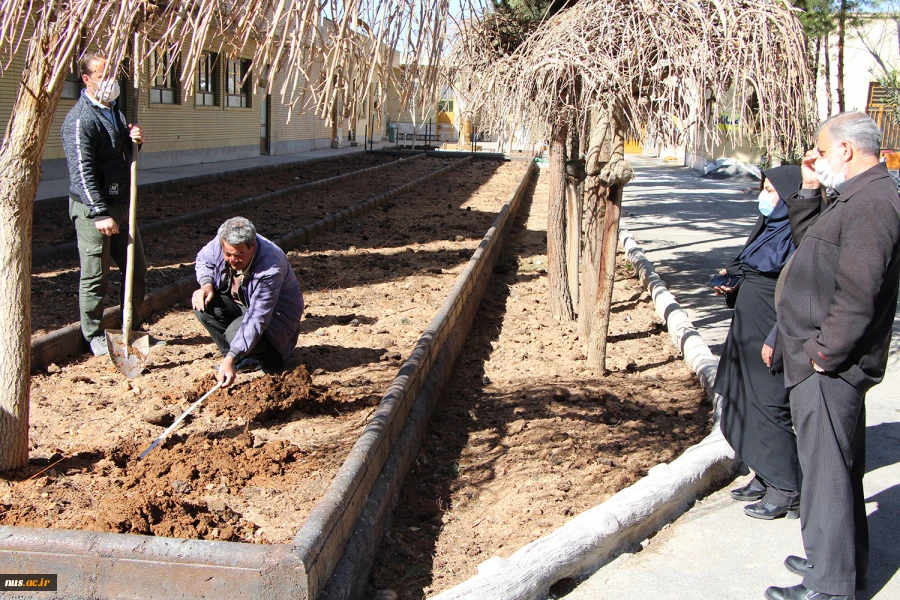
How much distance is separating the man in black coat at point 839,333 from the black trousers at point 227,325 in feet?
11.4

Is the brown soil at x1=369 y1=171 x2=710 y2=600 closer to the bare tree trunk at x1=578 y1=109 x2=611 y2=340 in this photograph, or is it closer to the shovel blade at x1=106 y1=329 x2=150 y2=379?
the bare tree trunk at x1=578 y1=109 x2=611 y2=340

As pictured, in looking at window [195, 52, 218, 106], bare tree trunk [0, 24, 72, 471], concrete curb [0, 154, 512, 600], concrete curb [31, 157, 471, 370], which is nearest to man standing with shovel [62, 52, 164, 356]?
concrete curb [31, 157, 471, 370]

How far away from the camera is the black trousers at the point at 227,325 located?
571 cm

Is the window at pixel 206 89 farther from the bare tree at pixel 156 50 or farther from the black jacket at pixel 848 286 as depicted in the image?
the black jacket at pixel 848 286

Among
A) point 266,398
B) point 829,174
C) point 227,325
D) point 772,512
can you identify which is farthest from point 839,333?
point 227,325

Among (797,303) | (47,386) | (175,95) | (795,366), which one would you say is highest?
(175,95)

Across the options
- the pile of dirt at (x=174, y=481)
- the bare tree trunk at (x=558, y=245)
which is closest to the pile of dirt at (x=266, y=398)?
the pile of dirt at (x=174, y=481)

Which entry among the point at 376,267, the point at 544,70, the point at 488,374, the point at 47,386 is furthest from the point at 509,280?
the point at 47,386

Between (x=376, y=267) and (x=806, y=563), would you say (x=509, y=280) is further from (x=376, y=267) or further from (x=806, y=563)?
(x=806, y=563)

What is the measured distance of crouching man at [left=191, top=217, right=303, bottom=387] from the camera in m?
5.11

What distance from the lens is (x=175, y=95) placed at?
72.3 ft

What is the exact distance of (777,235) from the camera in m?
4.27

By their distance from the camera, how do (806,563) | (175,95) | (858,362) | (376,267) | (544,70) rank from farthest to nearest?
(175,95) < (376,267) < (544,70) < (806,563) < (858,362)

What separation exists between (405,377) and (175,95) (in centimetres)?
1919
